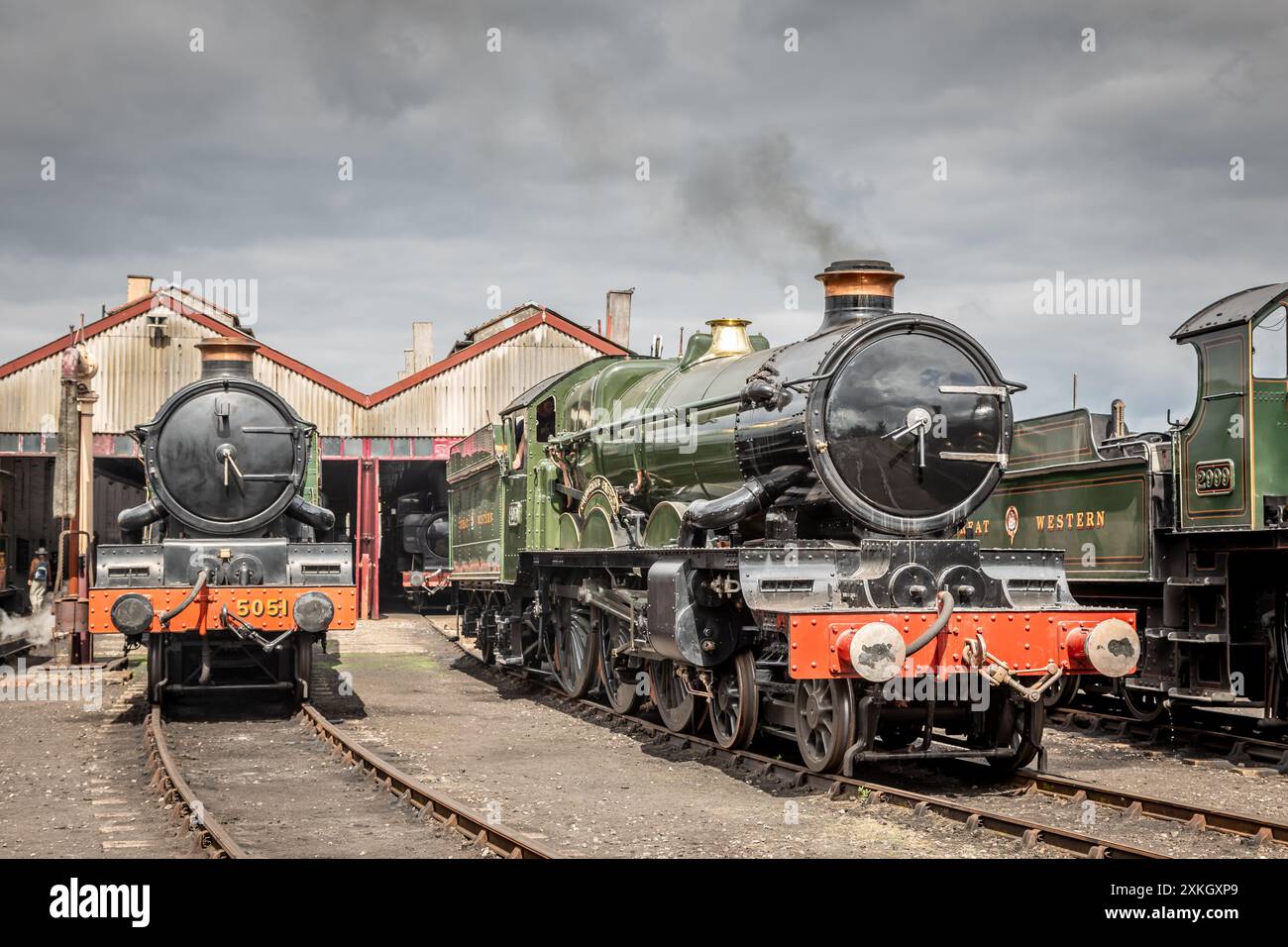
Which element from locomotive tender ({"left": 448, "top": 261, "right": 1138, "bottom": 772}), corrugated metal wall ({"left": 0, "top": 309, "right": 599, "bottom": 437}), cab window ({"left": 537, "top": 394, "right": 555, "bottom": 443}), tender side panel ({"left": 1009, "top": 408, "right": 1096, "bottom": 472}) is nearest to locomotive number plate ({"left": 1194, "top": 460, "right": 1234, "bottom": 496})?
A: tender side panel ({"left": 1009, "top": 408, "right": 1096, "bottom": 472})

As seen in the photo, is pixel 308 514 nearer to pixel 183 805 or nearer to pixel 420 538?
pixel 183 805

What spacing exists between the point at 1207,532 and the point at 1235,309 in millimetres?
1793

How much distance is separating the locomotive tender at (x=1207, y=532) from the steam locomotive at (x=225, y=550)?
686 centimetres

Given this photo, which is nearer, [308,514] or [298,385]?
[308,514]

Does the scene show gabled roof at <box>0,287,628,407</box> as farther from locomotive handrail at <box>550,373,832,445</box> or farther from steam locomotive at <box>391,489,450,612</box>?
locomotive handrail at <box>550,373,832,445</box>

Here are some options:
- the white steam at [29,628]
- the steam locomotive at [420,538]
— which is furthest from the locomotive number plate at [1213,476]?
the steam locomotive at [420,538]

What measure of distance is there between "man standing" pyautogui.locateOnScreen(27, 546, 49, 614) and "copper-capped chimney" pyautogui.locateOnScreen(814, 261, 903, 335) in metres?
21.9

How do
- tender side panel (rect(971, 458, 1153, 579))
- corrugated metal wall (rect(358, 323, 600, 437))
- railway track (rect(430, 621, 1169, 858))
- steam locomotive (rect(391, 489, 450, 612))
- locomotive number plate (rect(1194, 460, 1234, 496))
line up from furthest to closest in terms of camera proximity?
1. steam locomotive (rect(391, 489, 450, 612))
2. corrugated metal wall (rect(358, 323, 600, 437))
3. tender side panel (rect(971, 458, 1153, 579))
4. locomotive number plate (rect(1194, 460, 1234, 496))
5. railway track (rect(430, 621, 1169, 858))

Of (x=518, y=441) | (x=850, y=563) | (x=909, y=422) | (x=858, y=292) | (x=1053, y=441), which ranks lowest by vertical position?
(x=850, y=563)

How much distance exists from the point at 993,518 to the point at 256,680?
8082 millimetres

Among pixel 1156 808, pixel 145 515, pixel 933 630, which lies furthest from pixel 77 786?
pixel 1156 808

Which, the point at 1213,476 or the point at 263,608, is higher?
the point at 1213,476

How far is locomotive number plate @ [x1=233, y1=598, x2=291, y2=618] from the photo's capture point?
39.9ft

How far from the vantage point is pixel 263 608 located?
40.1ft
